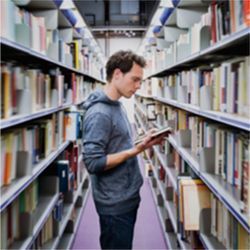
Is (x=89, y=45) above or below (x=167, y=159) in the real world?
above

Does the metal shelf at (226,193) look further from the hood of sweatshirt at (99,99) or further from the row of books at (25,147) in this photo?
the row of books at (25,147)

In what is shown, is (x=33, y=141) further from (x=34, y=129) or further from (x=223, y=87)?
(x=223, y=87)

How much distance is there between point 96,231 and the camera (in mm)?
A: 4273

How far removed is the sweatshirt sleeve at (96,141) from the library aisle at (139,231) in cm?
201

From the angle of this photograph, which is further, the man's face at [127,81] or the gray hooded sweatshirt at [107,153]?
the man's face at [127,81]

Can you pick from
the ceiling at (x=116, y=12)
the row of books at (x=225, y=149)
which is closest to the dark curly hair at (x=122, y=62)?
the row of books at (x=225, y=149)

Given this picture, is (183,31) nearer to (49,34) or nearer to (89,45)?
(49,34)

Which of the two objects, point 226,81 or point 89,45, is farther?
point 89,45

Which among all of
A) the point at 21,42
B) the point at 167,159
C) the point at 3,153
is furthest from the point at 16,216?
the point at 167,159

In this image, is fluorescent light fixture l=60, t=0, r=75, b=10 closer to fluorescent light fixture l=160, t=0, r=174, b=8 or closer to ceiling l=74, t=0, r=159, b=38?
fluorescent light fixture l=160, t=0, r=174, b=8

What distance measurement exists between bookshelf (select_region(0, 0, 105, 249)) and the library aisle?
0.12m

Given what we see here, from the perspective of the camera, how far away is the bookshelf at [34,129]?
1962 mm

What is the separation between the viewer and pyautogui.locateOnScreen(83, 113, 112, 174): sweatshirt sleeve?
2.06m

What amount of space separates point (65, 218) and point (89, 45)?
154 inches
